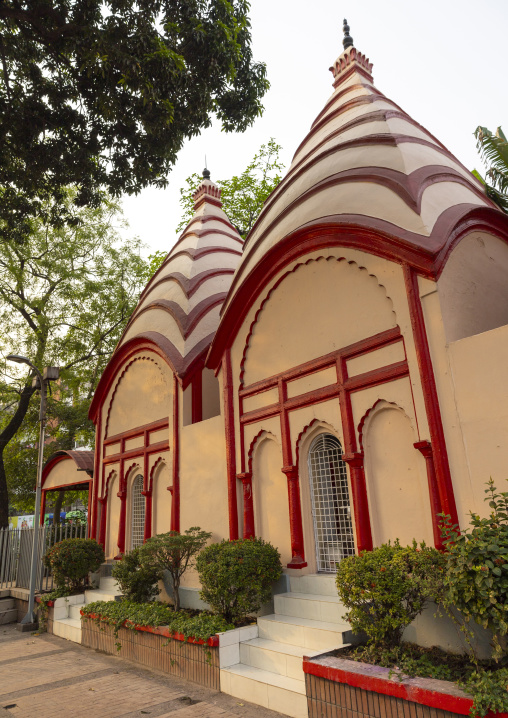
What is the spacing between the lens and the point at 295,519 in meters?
7.86

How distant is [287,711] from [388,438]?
334 cm

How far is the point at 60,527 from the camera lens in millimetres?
13000

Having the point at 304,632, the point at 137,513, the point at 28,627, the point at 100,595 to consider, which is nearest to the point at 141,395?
the point at 137,513

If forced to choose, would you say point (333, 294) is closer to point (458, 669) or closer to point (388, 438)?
point (388, 438)

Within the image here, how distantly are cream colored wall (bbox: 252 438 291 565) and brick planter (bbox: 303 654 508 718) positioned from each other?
2916 millimetres

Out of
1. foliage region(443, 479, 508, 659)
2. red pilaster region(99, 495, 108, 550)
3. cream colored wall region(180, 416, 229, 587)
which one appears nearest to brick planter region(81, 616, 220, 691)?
cream colored wall region(180, 416, 229, 587)

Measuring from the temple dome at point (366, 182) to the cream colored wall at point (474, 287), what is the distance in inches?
20.3

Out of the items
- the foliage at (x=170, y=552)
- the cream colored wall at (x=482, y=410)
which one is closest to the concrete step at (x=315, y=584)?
the foliage at (x=170, y=552)

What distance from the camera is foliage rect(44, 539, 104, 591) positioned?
1097 cm

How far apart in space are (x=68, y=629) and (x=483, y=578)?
870 centimetres

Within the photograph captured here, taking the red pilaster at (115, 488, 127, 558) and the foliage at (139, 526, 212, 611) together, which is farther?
the red pilaster at (115, 488, 127, 558)

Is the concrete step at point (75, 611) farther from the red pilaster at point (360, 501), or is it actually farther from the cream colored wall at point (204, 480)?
the red pilaster at point (360, 501)

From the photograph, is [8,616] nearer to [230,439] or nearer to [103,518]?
[103,518]

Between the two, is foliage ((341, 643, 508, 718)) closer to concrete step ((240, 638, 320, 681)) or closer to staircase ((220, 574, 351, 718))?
staircase ((220, 574, 351, 718))
